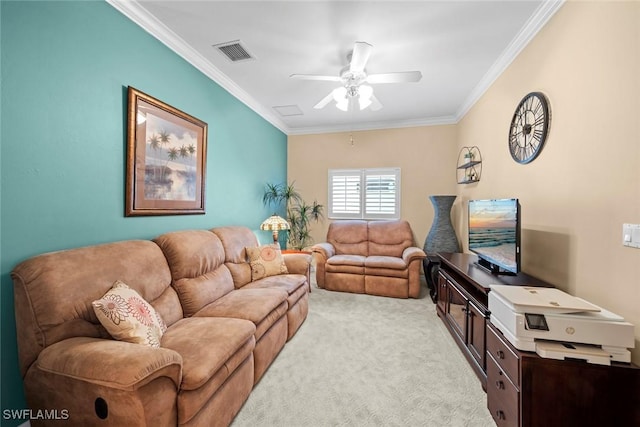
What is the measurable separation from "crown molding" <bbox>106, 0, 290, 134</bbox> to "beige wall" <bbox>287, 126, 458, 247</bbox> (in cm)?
169

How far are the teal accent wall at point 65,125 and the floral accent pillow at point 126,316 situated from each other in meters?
0.51

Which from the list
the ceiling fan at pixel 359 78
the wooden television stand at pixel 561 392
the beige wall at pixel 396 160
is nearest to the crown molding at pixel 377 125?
the beige wall at pixel 396 160

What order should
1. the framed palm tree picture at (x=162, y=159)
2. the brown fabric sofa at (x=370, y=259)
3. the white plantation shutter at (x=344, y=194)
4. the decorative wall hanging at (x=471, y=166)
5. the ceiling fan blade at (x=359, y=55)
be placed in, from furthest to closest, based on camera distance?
the white plantation shutter at (x=344, y=194)
the brown fabric sofa at (x=370, y=259)
the decorative wall hanging at (x=471, y=166)
the ceiling fan blade at (x=359, y=55)
the framed palm tree picture at (x=162, y=159)

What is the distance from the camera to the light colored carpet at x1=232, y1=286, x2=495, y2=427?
166cm

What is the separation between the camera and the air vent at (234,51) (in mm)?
2517

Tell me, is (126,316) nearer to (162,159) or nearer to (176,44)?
(162,159)

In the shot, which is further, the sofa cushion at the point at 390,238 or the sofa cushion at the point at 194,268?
the sofa cushion at the point at 390,238

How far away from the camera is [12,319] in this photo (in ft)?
4.66

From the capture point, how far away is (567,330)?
129cm

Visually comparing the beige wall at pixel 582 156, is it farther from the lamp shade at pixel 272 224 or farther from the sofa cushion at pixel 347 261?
the lamp shade at pixel 272 224

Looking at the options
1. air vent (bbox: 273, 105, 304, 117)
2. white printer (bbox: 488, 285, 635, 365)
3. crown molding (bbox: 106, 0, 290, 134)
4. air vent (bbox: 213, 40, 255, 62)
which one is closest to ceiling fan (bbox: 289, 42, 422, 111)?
air vent (bbox: 213, 40, 255, 62)

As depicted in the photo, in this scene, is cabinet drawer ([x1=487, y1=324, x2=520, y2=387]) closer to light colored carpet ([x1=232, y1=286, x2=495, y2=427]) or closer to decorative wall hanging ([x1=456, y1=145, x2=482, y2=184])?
light colored carpet ([x1=232, y1=286, x2=495, y2=427])

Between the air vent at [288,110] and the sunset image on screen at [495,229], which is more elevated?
the air vent at [288,110]

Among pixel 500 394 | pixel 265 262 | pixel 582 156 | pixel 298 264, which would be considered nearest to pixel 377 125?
pixel 298 264
